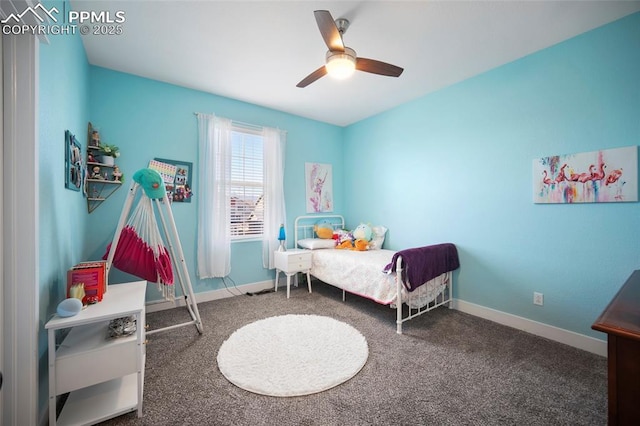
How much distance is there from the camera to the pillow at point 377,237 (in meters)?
3.70

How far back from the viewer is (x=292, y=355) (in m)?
2.06

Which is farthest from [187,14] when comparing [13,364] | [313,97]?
[13,364]

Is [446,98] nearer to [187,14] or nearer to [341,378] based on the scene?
[187,14]

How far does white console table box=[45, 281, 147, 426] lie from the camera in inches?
50.5

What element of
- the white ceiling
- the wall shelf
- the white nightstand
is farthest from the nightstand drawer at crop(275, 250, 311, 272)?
the white ceiling

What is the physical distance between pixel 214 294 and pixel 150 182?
5.93 ft

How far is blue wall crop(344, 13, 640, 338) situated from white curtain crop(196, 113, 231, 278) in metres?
2.36

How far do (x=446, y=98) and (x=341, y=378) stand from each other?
125 inches

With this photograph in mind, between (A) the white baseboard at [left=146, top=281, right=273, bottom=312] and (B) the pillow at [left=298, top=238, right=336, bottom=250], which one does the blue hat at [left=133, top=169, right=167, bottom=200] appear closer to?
(A) the white baseboard at [left=146, top=281, right=273, bottom=312]

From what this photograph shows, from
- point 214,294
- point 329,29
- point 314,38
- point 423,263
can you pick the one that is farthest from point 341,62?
point 214,294

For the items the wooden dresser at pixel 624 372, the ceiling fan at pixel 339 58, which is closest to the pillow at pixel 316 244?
the ceiling fan at pixel 339 58

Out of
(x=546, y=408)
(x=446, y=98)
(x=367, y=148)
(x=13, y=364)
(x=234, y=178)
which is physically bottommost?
(x=546, y=408)

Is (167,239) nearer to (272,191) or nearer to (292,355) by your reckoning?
(272,191)

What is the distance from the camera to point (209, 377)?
1.82 m
